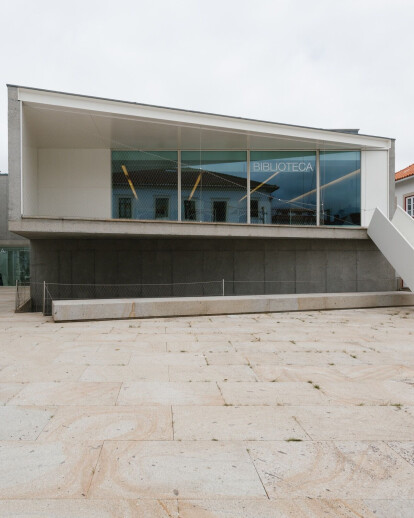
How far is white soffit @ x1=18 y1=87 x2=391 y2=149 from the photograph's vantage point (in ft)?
43.6

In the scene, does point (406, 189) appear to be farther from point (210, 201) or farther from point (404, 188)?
point (210, 201)

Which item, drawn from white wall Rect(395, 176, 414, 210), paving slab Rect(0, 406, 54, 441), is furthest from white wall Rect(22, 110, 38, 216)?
white wall Rect(395, 176, 414, 210)

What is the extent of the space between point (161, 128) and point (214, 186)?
10.5ft

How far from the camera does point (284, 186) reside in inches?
671

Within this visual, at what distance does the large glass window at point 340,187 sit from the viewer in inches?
678

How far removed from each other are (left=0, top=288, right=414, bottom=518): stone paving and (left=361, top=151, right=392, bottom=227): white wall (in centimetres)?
1092

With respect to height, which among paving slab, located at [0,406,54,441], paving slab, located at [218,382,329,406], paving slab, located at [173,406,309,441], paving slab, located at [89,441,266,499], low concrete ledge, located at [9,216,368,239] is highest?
low concrete ledge, located at [9,216,368,239]

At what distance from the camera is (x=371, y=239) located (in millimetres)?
17234

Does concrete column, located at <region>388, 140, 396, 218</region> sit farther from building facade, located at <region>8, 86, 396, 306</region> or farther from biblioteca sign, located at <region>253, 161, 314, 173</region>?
biblioteca sign, located at <region>253, 161, 314, 173</region>

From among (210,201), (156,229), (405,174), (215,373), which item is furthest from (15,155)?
(405,174)

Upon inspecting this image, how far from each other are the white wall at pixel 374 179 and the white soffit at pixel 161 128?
0.51 m

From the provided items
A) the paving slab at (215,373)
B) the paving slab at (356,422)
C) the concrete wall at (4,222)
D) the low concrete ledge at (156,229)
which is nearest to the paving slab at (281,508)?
the paving slab at (356,422)

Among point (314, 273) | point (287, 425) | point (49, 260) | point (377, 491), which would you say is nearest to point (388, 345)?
point (287, 425)

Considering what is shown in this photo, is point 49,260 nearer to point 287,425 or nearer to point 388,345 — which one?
point 388,345
